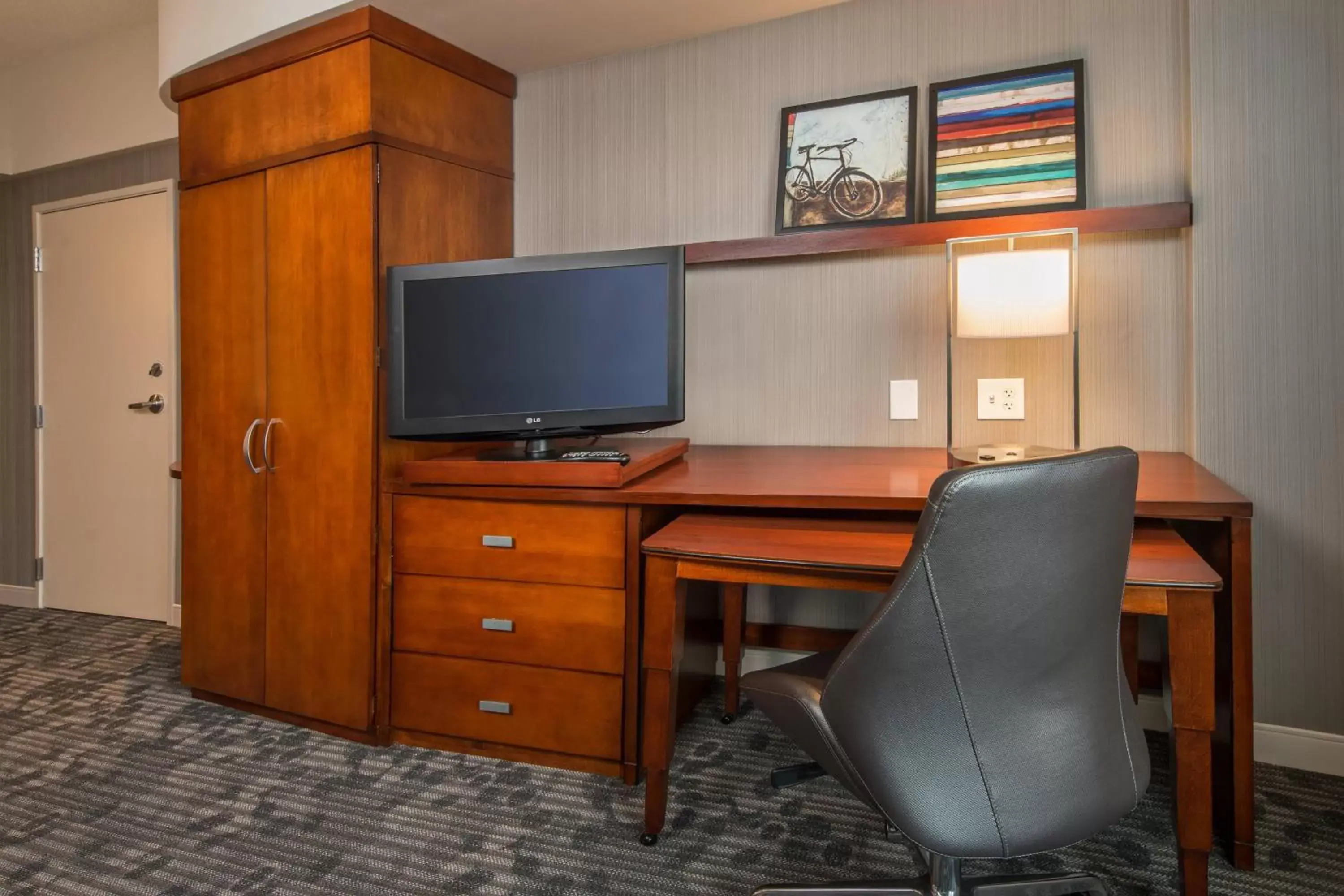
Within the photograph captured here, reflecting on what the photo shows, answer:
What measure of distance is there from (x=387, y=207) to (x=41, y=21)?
245cm

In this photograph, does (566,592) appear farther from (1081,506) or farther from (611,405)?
(1081,506)

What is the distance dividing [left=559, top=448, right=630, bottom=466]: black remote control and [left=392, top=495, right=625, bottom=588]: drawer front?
11cm

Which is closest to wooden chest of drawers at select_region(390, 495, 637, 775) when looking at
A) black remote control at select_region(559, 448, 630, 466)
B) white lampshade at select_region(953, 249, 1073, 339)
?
black remote control at select_region(559, 448, 630, 466)

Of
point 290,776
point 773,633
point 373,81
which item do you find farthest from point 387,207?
point 773,633

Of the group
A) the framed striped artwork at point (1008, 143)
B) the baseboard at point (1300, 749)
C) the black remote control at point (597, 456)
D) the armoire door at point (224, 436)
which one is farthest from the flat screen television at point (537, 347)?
the baseboard at point (1300, 749)

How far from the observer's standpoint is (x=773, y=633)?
249cm

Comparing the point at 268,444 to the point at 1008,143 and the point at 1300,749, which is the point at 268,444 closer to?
the point at 1008,143

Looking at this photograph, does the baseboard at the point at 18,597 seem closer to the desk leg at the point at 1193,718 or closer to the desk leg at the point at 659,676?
the desk leg at the point at 659,676

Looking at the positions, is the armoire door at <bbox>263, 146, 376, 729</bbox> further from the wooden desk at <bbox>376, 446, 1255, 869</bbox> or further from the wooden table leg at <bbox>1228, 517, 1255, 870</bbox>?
the wooden table leg at <bbox>1228, 517, 1255, 870</bbox>

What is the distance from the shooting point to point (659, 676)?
1.67 meters

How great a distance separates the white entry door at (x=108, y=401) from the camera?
11.5 feet

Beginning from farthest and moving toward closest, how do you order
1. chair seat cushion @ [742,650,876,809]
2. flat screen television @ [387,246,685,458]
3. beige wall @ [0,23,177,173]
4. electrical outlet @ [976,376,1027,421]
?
beige wall @ [0,23,177,173] → electrical outlet @ [976,376,1027,421] → flat screen television @ [387,246,685,458] → chair seat cushion @ [742,650,876,809]

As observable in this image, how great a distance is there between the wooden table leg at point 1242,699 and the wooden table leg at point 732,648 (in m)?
1.18

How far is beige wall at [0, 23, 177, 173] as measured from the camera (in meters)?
3.47
